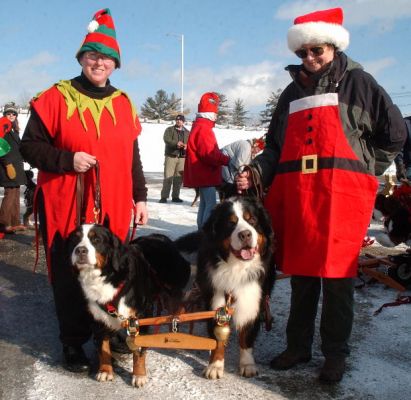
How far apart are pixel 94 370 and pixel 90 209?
105 cm

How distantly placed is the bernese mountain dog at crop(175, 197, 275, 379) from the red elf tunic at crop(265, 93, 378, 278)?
0.19 metres

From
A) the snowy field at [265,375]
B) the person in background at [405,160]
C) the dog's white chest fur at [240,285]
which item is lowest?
the snowy field at [265,375]

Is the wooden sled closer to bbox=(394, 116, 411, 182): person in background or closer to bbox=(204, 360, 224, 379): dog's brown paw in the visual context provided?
bbox=(204, 360, 224, 379): dog's brown paw

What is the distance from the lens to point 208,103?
6164mm

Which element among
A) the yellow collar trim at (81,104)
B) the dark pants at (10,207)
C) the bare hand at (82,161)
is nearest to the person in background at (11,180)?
the dark pants at (10,207)

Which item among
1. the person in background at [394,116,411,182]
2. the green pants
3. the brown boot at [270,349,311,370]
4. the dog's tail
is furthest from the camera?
the green pants

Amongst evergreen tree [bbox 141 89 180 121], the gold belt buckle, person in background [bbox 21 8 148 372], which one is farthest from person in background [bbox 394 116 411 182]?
evergreen tree [bbox 141 89 180 121]

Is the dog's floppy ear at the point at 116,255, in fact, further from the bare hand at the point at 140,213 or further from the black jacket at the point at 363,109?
the black jacket at the point at 363,109

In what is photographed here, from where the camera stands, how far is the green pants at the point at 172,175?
10.6 metres

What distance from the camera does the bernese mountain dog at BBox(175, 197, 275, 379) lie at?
2.78m

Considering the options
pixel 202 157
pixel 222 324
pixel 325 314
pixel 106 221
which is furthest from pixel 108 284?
pixel 202 157

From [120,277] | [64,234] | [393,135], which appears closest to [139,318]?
[120,277]

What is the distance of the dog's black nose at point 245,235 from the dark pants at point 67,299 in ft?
3.58

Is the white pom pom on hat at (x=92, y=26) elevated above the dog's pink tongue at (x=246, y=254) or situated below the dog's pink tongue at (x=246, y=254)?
above
